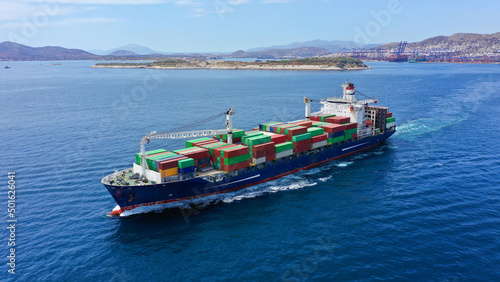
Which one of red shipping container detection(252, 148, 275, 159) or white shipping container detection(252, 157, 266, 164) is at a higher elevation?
red shipping container detection(252, 148, 275, 159)

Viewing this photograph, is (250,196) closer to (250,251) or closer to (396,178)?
(250,251)

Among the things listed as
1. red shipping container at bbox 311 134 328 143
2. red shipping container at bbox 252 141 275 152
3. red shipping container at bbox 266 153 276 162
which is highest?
red shipping container at bbox 252 141 275 152

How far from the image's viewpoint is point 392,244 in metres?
31.4

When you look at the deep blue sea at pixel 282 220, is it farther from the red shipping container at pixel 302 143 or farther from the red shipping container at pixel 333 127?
the red shipping container at pixel 333 127

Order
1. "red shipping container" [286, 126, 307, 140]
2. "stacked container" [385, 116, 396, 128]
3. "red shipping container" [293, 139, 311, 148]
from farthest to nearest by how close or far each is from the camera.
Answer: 1. "stacked container" [385, 116, 396, 128]
2. "red shipping container" [286, 126, 307, 140]
3. "red shipping container" [293, 139, 311, 148]

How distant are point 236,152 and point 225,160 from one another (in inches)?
74.6

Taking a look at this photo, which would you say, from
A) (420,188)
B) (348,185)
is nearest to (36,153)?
(348,185)

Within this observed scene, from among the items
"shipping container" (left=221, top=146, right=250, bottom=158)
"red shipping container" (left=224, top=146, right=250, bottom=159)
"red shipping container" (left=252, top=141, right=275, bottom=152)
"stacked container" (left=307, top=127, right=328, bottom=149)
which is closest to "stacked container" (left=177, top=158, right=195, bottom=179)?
"shipping container" (left=221, top=146, right=250, bottom=158)

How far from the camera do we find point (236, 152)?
43844mm

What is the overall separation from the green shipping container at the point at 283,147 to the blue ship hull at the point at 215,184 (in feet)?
5.84

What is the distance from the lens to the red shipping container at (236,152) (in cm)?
4297

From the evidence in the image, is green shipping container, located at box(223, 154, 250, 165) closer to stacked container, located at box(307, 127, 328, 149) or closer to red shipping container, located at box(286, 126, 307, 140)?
red shipping container, located at box(286, 126, 307, 140)

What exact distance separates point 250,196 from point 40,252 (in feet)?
81.0

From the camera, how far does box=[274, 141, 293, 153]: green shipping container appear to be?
4925cm
